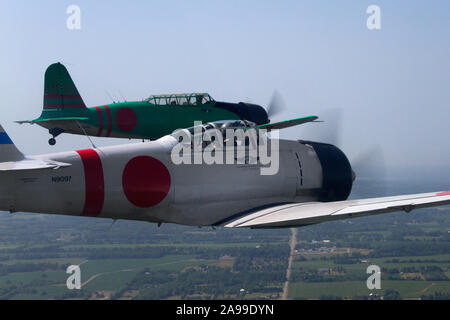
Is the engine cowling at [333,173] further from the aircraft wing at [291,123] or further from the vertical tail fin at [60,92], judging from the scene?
the vertical tail fin at [60,92]

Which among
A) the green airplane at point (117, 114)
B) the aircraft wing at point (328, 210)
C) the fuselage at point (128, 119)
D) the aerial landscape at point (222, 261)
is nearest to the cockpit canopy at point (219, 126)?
the aircraft wing at point (328, 210)

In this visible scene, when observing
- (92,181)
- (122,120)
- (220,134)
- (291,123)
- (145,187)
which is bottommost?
(145,187)

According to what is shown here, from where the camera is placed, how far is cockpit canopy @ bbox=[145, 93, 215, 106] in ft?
68.8

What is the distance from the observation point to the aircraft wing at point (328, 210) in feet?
30.3

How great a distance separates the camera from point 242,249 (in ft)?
199

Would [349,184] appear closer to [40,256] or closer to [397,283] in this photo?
[397,283]

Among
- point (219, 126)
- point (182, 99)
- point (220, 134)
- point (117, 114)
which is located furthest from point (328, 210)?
point (182, 99)

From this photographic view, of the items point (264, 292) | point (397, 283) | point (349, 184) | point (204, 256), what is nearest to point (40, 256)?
point (204, 256)

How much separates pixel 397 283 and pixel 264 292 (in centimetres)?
1319

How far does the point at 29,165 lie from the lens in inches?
378

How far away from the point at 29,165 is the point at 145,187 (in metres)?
2.24

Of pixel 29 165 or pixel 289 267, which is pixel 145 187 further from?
pixel 289 267

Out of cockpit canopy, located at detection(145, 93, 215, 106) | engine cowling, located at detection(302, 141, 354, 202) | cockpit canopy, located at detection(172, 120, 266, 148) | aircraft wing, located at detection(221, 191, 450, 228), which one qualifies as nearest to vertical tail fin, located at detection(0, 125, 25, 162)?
cockpit canopy, located at detection(172, 120, 266, 148)
